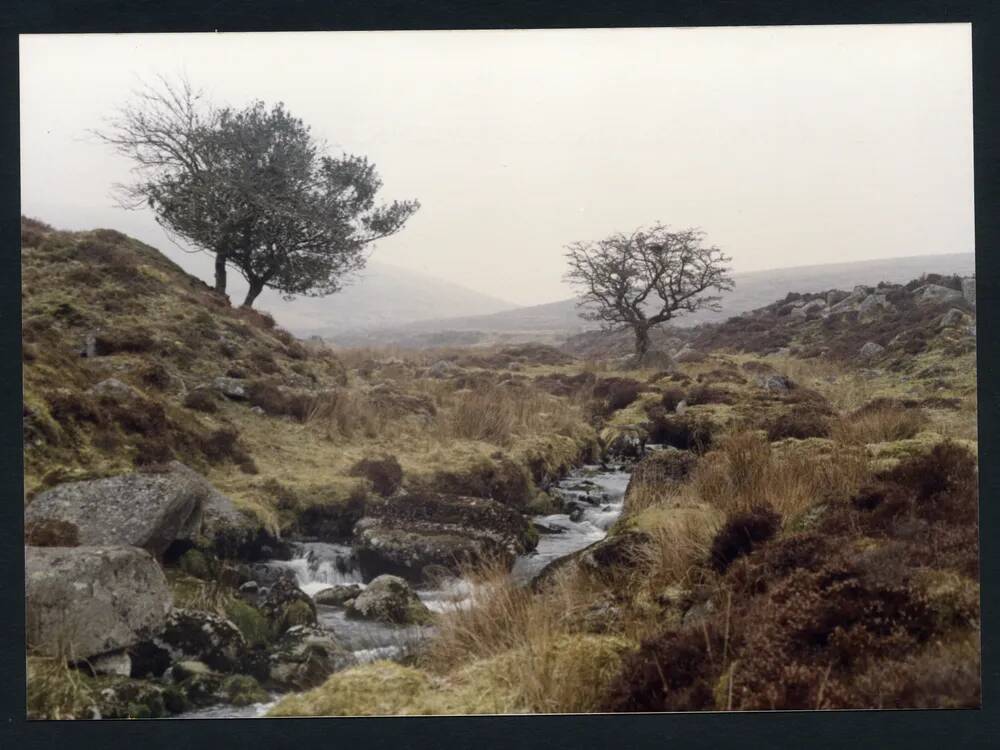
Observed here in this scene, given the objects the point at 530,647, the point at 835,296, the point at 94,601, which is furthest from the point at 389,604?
the point at 835,296

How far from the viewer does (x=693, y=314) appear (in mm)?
8008

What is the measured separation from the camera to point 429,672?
672cm

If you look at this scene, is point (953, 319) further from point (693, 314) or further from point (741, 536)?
point (741, 536)

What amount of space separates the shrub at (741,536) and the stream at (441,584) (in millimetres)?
1057

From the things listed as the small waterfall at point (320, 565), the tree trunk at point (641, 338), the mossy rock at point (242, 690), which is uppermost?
the tree trunk at point (641, 338)

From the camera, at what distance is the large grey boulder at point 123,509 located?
22.3 ft

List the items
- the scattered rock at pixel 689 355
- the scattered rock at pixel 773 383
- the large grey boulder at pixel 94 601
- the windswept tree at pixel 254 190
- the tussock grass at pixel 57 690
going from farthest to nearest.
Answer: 1. the scattered rock at pixel 689 355
2. the scattered rock at pixel 773 383
3. the windswept tree at pixel 254 190
4. the tussock grass at pixel 57 690
5. the large grey boulder at pixel 94 601

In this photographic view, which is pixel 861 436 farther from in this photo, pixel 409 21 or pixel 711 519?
pixel 409 21

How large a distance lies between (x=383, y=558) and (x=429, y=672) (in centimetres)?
106

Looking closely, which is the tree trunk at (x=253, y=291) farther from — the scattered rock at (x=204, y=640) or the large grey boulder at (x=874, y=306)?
the large grey boulder at (x=874, y=306)

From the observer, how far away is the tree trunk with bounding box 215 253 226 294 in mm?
8016

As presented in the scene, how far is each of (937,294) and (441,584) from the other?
5.01m

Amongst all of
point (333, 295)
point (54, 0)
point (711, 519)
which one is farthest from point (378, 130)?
point (711, 519)

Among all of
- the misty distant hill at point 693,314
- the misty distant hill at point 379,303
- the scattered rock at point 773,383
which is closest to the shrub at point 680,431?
the scattered rock at point 773,383
